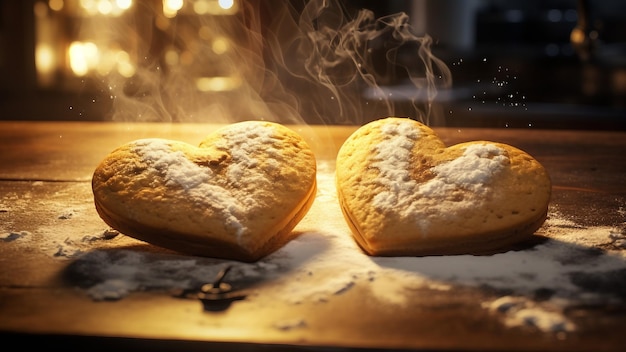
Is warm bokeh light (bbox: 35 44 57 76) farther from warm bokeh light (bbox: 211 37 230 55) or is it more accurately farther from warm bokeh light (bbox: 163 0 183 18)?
warm bokeh light (bbox: 211 37 230 55)

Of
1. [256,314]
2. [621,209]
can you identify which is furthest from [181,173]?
[621,209]

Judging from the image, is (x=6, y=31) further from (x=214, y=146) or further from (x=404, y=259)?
(x=404, y=259)

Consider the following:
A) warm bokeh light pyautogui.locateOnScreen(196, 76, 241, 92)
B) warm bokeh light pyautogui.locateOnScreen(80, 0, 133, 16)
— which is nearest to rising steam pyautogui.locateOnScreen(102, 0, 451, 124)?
warm bokeh light pyautogui.locateOnScreen(196, 76, 241, 92)

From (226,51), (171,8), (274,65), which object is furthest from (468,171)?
(226,51)

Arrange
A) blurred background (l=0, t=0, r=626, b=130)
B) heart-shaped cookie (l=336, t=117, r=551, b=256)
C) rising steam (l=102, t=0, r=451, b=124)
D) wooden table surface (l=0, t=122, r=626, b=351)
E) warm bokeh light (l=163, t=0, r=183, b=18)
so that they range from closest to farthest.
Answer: wooden table surface (l=0, t=122, r=626, b=351)
heart-shaped cookie (l=336, t=117, r=551, b=256)
rising steam (l=102, t=0, r=451, b=124)
blurred background (l=0, t=0, r=626, b=130)
warm bokeh light (l=163, t=0, r=183, b=18)

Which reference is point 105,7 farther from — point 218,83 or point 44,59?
point 218,83

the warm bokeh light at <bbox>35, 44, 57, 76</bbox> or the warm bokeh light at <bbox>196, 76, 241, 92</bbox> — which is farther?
the warm bokeh light at <bbox>35, 44, 57, 76</bbox>
